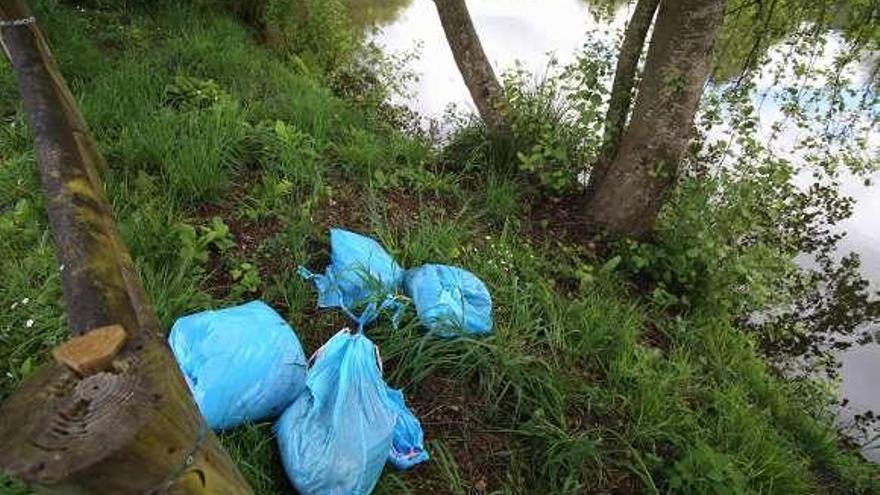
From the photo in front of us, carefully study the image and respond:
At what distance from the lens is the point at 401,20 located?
9367 millimetres

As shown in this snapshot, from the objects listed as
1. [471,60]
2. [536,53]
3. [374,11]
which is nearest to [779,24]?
[471,60]

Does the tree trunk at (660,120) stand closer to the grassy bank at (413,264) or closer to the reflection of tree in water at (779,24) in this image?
the grassy bank at (413,264)

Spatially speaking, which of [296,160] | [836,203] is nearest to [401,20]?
[836,203]

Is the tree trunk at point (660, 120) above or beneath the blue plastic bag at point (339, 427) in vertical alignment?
above

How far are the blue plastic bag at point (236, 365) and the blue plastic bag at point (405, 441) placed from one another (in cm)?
31

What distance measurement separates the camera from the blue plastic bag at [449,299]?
7.77 ft

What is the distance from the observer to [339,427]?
1.77 meters

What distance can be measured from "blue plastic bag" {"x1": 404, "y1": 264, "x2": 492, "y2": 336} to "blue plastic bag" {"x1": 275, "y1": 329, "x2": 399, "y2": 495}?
1.53 ft

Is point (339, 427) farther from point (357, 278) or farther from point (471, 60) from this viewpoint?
point (471, 60)

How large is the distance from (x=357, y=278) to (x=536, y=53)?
6387mm

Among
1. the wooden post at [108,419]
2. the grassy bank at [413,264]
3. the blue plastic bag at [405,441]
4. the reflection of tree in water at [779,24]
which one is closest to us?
the wooden post at [108,419]

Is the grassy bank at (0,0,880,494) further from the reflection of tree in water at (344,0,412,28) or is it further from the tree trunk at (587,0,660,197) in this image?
the reflection of tree in water at (344,0,412,28)

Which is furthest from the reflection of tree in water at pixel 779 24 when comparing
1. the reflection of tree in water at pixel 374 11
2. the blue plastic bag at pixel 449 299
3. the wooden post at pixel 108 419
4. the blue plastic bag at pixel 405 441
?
the reflection of tree in water at pixel 374 11

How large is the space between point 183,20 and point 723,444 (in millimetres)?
4317
